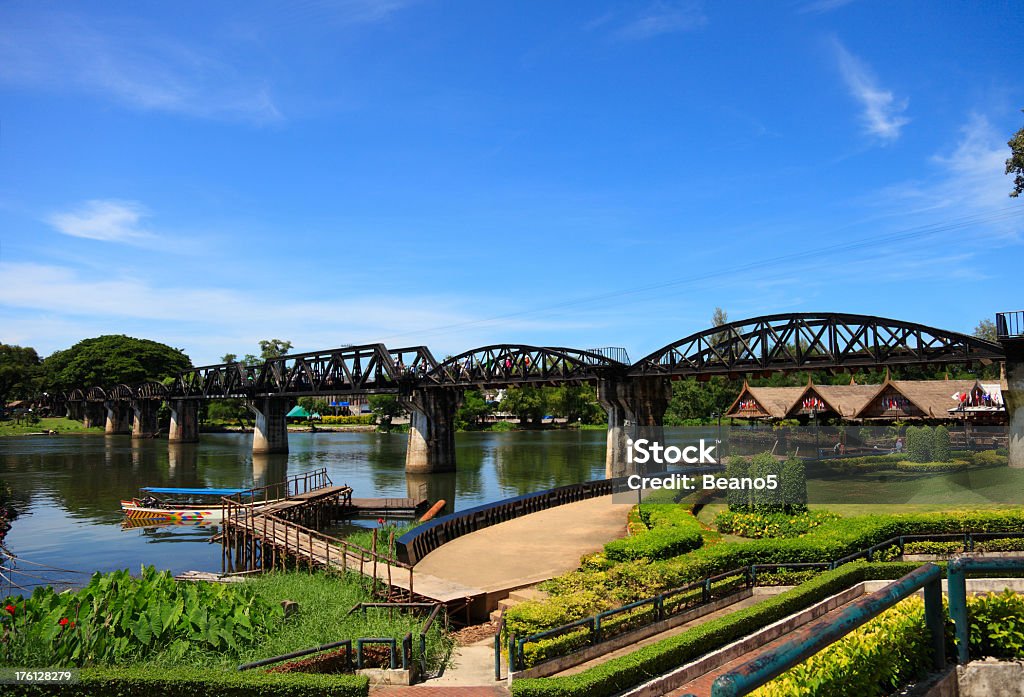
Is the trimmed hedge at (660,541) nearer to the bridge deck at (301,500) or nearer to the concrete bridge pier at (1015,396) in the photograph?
the bridge deck at (301,500)

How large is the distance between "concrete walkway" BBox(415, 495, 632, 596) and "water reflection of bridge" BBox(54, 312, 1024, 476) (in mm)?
26561

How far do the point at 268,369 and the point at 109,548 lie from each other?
72.5 m

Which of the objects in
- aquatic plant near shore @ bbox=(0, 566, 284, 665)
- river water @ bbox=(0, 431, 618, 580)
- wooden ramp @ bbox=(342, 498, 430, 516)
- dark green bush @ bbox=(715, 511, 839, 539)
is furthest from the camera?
wooden ramp @ bbox=(342, 498, 430, 516)

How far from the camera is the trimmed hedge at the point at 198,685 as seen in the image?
46.8 feet

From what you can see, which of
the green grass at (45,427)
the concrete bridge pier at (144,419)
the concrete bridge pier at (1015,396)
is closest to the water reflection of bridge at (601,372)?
the concrete bridge pier at (1015,396)

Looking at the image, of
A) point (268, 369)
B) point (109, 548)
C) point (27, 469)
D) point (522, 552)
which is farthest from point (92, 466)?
point (522, 552)

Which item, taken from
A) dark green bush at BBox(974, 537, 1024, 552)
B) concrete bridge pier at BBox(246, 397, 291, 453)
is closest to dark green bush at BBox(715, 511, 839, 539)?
dark green bush at BBox(974, 537, 1024, 552)

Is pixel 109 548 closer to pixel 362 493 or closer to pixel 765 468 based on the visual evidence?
pixel 362 493

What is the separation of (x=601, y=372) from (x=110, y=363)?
131288mm

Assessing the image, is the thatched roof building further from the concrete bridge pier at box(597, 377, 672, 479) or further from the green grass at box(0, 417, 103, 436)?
the green grass at box(0, 417, 103, 436)

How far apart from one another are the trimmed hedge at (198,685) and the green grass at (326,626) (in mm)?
2446

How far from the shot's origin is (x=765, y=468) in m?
30.5

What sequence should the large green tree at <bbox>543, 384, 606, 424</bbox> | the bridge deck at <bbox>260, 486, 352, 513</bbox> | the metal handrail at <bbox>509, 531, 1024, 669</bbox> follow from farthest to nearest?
the large green tree at <bbox>543, 384, 606, 424</bbox>
the bridge deck at <bbox>260, 486, 352, 513</bbox>
the metal handrail at <bbox>509, 531, 1024, 669</bbox>

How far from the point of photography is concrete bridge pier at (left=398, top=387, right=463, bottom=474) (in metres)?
81.4
